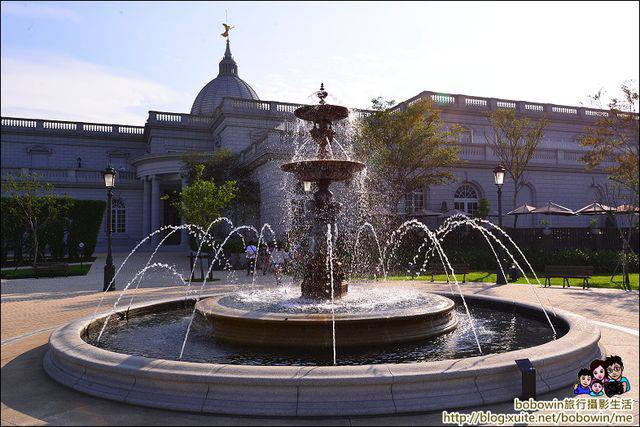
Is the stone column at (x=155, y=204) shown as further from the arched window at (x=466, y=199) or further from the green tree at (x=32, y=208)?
the arched window at (x=466, y=199)

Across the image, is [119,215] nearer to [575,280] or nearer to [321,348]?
[575,280]

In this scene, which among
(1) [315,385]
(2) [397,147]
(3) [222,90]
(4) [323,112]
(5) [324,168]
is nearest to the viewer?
(1) [315,385]

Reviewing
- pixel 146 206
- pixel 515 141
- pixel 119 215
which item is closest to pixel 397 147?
pixel 515 141

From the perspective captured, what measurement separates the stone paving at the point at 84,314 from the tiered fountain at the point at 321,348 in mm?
166

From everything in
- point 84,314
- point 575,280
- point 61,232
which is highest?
point 61,232

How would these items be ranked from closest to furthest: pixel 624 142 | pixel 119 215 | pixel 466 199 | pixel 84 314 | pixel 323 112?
pixel 323 112 → pixel 84 314 → pixel 624 142 → pixel 466 199 → pixel 119 215

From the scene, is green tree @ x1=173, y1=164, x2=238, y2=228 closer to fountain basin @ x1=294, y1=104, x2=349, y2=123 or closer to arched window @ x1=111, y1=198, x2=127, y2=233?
fountain basin @ x1=294, y1=104, x2=349, y2=123

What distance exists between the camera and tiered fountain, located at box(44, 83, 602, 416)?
554cm

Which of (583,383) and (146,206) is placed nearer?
(583,383)

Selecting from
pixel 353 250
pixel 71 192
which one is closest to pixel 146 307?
pixel 353 250

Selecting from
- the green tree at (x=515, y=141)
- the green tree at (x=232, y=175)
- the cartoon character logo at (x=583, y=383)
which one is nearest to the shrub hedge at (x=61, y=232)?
the green tree at (x=232, y=175)

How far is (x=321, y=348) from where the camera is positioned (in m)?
7.92

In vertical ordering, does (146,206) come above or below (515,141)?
below

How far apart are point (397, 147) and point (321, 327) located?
23147 millimetres
